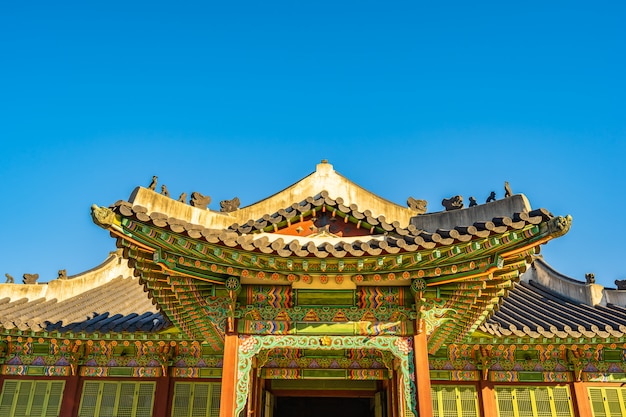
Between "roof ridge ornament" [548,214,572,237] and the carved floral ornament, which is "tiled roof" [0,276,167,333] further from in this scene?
"roof ridge ornament" [548,214,572,237]

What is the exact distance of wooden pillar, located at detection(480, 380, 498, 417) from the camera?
35.3ft

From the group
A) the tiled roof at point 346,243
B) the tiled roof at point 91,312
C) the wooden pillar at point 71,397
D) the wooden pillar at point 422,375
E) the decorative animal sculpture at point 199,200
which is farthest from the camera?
the decorative animal sculpture at point 199,200

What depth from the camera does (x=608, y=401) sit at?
35.9 feet

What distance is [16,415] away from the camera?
11164mm

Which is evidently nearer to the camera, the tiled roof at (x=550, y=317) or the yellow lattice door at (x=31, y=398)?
the tiled roof at (x=550, y=317)

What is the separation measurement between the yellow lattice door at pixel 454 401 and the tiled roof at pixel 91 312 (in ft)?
18.7

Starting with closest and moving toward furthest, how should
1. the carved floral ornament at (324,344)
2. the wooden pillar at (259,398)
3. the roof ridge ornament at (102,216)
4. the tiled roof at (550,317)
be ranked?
the roof ridge ornament at (102,216)
the carved floral ornament at (324,344)
the wooden pillar at (259,398)
the tiled roof at (550,317)

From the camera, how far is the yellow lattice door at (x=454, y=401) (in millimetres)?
10820

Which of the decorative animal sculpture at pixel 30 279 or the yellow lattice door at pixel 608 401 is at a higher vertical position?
the decorative animal sculpture at pixel 30 279

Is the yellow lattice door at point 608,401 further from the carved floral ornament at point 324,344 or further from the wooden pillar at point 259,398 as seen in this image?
the wooden pillar at point 259,398

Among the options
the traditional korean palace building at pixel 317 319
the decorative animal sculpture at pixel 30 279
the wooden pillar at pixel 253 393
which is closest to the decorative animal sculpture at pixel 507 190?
the traditional korean palace building at pixel 317 319

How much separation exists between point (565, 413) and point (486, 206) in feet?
14.8

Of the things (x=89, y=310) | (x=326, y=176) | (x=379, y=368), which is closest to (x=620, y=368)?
(x=379, y=368)

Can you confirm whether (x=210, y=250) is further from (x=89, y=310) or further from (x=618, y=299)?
(x=618, y=299)
